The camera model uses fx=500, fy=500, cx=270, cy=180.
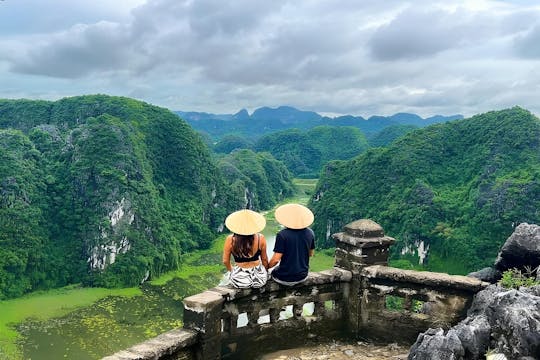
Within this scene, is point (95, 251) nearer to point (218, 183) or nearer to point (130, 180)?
point (130, 180)

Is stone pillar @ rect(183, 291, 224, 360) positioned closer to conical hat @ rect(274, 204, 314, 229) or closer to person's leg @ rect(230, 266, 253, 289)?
person's leg @ rect(230, 266, 253, 289)

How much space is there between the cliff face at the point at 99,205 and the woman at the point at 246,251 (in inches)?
1707

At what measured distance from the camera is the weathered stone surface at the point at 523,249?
6031 mm

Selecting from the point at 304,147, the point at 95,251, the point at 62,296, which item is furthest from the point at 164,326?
the point at 304,147

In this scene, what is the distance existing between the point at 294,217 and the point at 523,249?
112 inches

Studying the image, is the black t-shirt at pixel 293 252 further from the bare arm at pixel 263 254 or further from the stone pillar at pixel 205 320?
the stone pillar at pixel 205 320

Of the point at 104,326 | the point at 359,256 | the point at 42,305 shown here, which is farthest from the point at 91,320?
the point at 359,256

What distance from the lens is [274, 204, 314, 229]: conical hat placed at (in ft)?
19.5

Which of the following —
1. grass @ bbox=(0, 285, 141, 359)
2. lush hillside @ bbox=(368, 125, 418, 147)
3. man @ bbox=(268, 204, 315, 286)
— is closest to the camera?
man @ bbox=(268, 204, 315, 286)

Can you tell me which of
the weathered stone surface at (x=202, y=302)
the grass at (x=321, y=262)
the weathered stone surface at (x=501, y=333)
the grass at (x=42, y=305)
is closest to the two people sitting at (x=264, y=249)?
the weathered stone surface at (x=202, y=302)

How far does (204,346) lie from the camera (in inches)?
213

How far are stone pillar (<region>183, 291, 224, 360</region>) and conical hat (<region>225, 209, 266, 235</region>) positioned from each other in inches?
30.6


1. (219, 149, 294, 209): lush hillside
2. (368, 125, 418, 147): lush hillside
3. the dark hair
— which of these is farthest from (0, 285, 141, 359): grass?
(368, 125, 418, 147): lush hillside

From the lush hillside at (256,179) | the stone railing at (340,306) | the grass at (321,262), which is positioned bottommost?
the grass at (321,262)
